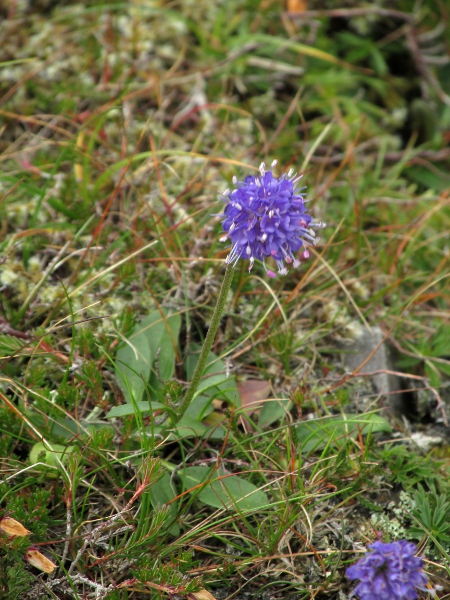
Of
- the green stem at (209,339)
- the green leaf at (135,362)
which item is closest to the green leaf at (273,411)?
the green stem at (209,339)

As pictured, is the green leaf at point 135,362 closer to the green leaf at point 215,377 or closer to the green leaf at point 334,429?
the green leaf at point 215,377

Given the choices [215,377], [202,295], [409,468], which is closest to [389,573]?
[409,468]

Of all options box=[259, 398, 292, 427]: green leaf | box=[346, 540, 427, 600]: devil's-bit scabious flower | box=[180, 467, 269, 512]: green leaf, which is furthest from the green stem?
box=[346, 540, 427, 600]: devil's-bit scabious flower

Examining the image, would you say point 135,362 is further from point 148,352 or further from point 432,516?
point 432,516

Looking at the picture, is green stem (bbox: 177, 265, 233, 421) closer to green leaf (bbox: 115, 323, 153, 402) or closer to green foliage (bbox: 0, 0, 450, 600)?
green foliage (bbox: 0, 0, 450, 600)

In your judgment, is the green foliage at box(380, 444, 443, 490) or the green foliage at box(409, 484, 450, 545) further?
the green foliage at box(380, 444, 443, 490)
